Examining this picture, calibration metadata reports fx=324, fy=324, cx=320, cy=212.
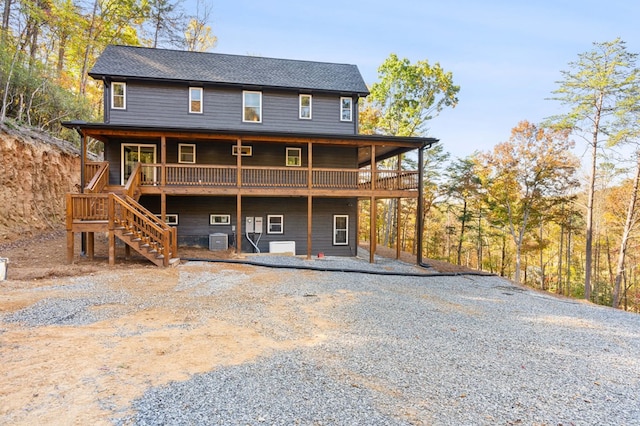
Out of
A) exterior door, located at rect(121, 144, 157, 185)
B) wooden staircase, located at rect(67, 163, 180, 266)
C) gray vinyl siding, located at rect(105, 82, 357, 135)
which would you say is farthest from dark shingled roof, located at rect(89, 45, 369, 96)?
wooden staircase, located at rect(67, 163, 180, 266)

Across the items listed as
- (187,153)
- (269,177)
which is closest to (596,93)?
(269,177)

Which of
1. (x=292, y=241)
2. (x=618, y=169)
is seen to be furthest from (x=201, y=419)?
(x=618, y=169)

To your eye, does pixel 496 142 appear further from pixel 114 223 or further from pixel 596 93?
pixel 114 223

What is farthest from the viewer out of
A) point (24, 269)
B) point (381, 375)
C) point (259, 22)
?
point (259, 22)

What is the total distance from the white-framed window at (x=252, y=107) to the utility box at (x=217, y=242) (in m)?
5.74

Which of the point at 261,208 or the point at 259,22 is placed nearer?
the point at 261,208

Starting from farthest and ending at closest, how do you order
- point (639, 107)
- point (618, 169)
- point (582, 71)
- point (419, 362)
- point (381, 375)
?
point (618, 169), point (582, 71), point (639, 107), point (419, 362), point (381, 375)

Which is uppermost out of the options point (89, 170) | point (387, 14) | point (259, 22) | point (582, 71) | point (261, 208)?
point (259, 22)

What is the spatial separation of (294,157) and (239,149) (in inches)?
140

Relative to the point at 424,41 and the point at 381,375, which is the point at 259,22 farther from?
the point at 381,375

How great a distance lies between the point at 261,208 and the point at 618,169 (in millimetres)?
19580

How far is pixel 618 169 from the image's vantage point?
17.9 metres

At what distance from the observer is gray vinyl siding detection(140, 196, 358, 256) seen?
15039mm

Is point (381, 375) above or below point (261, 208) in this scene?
below
